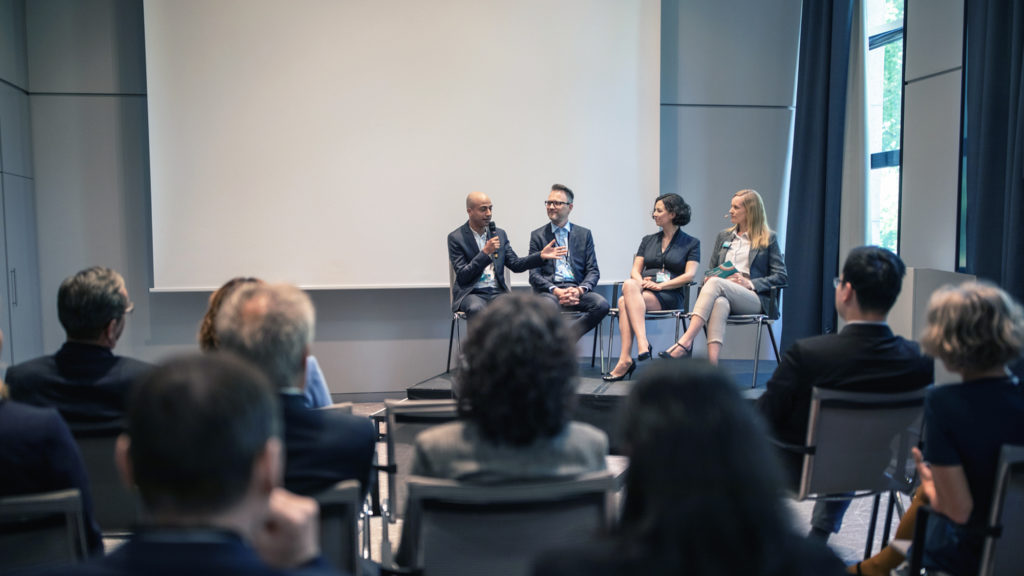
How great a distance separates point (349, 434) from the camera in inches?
64.4

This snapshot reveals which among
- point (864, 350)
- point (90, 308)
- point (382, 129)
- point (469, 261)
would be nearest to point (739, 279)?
point (469, 261)

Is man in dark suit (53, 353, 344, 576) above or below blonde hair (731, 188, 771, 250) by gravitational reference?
below

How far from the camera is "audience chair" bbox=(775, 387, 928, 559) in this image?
89.2 inches

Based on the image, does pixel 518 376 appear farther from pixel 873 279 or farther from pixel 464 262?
pixel 464 262

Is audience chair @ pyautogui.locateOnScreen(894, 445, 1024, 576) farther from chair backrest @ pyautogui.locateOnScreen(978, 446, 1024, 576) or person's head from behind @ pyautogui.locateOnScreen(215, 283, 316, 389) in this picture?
person's head from behind @ pyautogui.locateOnScreen(215, 283, 316, 389)

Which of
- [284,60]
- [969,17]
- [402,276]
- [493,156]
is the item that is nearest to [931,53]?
[969,17]

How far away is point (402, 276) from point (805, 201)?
10.3ft

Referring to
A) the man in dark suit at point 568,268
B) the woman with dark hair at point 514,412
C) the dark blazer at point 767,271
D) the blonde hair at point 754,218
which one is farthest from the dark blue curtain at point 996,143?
the woman with dark hair at point 514,412

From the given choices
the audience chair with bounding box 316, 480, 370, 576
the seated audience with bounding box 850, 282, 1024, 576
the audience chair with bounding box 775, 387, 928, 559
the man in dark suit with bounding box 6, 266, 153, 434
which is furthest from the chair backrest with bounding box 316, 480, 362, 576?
the audience chair with bounding box 775, 387, 928, 559

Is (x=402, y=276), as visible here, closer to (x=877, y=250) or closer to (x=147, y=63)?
(x=147, y=63)

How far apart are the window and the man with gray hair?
15.5 ft

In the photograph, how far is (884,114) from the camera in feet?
17.6

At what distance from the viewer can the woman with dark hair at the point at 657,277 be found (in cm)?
455

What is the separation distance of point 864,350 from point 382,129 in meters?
3.96
